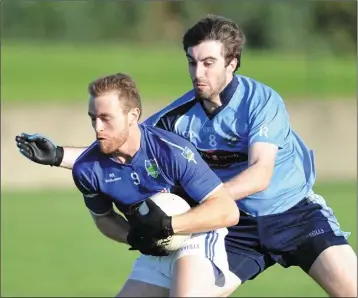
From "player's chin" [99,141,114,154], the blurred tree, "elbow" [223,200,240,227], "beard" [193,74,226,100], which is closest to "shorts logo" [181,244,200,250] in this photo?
"elbow" [223,200,240,227]

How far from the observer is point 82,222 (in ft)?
52.4

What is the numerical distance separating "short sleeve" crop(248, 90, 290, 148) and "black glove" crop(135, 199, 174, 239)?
1002mm

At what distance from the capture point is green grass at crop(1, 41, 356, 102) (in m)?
25.4

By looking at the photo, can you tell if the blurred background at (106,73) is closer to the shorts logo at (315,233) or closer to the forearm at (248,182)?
the shorts logo at (315,233)

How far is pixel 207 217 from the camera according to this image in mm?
5730

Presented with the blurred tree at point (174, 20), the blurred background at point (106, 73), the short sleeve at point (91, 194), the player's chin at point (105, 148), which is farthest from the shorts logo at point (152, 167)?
the blurred tree at point (174, 20)

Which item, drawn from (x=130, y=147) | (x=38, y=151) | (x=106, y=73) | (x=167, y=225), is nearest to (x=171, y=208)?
(x=167, y=225)

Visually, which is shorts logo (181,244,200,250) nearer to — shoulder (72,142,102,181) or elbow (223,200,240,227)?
elbow (223,200,240,227)

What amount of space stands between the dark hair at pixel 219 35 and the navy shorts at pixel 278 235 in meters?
1.08

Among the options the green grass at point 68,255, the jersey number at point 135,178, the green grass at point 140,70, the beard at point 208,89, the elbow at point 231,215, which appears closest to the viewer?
the elbow at point 231,215

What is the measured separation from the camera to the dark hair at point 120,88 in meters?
5.83

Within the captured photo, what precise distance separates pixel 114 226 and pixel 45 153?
753 millimetres

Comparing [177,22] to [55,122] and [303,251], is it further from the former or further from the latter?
[303,251]

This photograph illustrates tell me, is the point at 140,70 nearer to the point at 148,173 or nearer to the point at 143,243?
the point at 148,173
